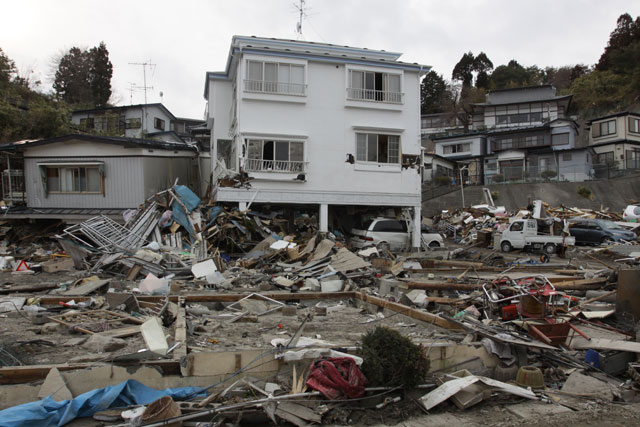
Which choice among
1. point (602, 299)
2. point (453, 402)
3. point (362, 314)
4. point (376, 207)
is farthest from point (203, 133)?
point (453, 402)

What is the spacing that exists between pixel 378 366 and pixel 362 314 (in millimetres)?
4982

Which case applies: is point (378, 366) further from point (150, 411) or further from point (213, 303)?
point (213, 303)

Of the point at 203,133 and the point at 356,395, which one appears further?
the point at 203,133

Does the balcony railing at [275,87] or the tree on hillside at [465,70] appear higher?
the tree on hillside at [465,70]

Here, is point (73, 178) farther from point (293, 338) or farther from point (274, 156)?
point (293, 338)

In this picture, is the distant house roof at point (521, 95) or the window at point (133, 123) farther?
the distant house roof at point (521, 95)

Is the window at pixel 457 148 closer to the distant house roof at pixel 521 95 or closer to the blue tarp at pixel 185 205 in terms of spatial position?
the distant house roof at pixel 521 95

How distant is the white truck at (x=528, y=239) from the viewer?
20.5 m

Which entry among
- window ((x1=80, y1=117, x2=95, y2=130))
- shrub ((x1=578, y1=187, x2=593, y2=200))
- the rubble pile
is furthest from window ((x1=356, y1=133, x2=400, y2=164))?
window ((x1=80, y1=117, x2=95, y2=130))

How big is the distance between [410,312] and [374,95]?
14.4 metres

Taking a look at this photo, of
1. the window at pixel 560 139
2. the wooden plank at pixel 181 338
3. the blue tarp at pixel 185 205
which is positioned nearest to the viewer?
the wooden plank at pixel 181 338

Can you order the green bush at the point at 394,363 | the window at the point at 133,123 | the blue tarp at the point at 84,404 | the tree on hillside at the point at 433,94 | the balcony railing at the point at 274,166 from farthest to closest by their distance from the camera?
the tree on hillside at the point at 433,94 → the window at the point at 133,123 → the balcony railing at the point at 274,166 → the green bush at the point at 394,363 → the blue tarp at the point at 84,404

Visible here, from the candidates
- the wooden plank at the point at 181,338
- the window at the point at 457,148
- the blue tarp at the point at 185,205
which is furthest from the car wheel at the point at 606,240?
the window at the point at 457,148

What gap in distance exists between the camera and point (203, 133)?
29031mm
